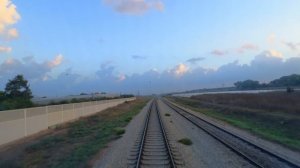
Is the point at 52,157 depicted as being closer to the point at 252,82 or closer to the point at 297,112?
the point at 297,112

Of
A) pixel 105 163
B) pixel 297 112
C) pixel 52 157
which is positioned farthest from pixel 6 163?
pixel 297 112

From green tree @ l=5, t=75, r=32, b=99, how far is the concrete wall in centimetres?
1839

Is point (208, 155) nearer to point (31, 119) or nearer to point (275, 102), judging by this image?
point (31, 119)

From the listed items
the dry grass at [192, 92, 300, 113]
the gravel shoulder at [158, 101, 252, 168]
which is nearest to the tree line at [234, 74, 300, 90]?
the dry grass at [192, 92, 300, 113]

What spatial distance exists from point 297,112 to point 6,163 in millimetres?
31262

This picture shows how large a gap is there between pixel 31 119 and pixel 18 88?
117ft

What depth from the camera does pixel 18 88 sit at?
6322cm

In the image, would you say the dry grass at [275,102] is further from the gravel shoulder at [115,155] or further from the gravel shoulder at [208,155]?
the gravel shoulder at [115,155]

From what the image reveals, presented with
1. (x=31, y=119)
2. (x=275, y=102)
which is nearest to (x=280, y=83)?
(x=275, y=102)

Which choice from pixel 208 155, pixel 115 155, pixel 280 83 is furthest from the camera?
pixel 280 83

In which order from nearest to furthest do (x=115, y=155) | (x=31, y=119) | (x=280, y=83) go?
(x=115, y=155), (x=31, y=119), (x=280, y=83)

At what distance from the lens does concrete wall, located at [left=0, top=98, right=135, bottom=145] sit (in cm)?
2458

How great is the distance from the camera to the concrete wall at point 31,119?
24.6m

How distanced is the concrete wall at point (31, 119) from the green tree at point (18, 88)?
724 inches
